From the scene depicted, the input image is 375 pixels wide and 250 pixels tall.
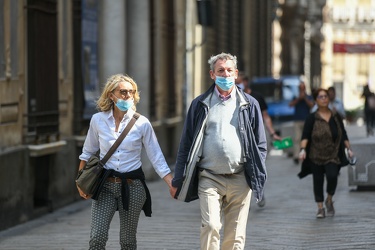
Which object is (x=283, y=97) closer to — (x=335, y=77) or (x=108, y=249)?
(x=108, y=249)

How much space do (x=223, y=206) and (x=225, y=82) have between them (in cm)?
95

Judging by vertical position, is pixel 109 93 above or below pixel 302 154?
above

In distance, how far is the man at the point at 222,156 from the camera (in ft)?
31.1

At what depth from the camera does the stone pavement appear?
12914 mm

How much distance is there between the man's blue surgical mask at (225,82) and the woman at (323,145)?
18.3ft

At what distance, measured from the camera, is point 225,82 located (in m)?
9.53

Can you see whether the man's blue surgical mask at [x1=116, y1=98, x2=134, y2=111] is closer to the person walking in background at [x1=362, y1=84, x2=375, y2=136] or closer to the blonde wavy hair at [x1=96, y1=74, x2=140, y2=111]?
the blonde wavy hair at [x1=96, y1=74, x2=140, y2=111]

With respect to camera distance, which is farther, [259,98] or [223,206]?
[259,98]

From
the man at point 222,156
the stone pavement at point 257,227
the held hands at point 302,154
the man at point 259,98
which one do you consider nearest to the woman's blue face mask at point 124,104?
the man at point 222,156

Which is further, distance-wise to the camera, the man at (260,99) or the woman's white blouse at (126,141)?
the man at (260,99)

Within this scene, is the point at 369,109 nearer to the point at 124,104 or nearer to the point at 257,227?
the point at 257,227

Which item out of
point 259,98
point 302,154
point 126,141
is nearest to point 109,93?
point 126,141

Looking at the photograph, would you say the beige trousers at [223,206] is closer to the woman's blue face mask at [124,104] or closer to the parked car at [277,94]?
the woman's blue face mask at [124,104]

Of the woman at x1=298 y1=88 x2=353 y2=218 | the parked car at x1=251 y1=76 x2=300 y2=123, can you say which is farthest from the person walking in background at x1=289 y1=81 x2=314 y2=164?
the parked car at x1=251 y1=76 x2=300 y2=123
